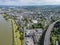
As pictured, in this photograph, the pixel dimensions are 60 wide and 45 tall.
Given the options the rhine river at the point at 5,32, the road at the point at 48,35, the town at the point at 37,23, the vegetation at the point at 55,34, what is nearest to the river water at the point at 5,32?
the rhine river at the point at 5,32

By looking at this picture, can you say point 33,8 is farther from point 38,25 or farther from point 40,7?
point 38,25

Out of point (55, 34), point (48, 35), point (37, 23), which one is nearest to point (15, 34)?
point (37, 23)

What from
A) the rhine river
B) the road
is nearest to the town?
the road

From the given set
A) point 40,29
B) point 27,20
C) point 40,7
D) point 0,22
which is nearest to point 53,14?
point 40,7

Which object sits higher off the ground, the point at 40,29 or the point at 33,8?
the point at 33,8

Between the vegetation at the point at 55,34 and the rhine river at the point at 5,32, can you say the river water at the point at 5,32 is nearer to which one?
the rhine river at the point at 5,32

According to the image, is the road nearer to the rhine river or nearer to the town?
the town

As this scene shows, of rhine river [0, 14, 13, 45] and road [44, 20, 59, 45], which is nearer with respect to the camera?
road [44, 20, 59, 45]
